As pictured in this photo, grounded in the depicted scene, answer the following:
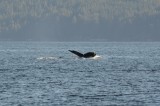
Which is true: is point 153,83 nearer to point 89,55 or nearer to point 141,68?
point 141,68

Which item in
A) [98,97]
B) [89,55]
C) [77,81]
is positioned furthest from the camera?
[89,55]

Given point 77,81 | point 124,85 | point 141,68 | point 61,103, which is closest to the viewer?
point 61,103

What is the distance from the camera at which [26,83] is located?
84.6 meters

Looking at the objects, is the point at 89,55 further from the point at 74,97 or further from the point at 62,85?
the point at 74,97

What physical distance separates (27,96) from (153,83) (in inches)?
688

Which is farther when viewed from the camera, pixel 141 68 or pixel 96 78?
pixel 141 68

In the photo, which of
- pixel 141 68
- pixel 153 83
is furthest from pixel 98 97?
pixel 141 68

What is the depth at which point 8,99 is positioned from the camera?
2741 inches

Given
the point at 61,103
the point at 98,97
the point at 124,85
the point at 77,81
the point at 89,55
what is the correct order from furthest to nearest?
1. the point at 89,55
2. the point at 77,81
3. the point at 124,85
4. the point at 98,97
5. the point at 61,103

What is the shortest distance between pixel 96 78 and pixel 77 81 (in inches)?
191

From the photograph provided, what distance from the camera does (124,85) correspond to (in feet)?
268

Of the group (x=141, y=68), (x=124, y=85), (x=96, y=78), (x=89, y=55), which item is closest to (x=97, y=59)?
(x=89, y=55)

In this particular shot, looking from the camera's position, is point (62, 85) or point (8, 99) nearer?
point (8, 99)

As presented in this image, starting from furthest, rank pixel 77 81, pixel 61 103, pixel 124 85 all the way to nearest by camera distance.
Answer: pixel 77 81 → pixel 124 85 → pixel 61 103
